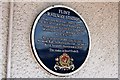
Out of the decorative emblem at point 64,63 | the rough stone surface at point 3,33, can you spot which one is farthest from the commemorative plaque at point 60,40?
the rough stone surface at point 3,33

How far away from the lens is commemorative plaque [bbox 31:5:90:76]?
2.66 meters

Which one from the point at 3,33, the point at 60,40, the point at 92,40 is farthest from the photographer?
the point at 92,40

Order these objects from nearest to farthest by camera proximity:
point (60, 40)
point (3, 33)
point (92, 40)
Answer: point (3, 33), point (60, 40), point (92, 40)

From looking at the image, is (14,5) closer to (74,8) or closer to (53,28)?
(53,28)

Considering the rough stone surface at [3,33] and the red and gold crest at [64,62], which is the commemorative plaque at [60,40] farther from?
the rough stone surface at [3,33]

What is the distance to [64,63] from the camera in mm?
2814

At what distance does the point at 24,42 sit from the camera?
102 inches

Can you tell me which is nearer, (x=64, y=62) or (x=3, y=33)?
(x=3, y=33)

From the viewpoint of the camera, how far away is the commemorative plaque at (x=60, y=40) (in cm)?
266

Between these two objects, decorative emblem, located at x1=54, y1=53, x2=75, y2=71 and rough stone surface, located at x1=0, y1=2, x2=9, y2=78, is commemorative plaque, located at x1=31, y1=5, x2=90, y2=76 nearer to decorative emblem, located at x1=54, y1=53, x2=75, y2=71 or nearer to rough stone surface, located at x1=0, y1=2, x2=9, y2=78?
decorative emblem, located at x1=54, y1=53, x2=75, y2=71

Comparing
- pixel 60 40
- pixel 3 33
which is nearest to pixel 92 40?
pixel 60 40

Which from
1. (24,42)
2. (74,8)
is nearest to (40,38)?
(24,42)

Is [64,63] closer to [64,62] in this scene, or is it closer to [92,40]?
[64,62]

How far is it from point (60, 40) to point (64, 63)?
0.93 feet
